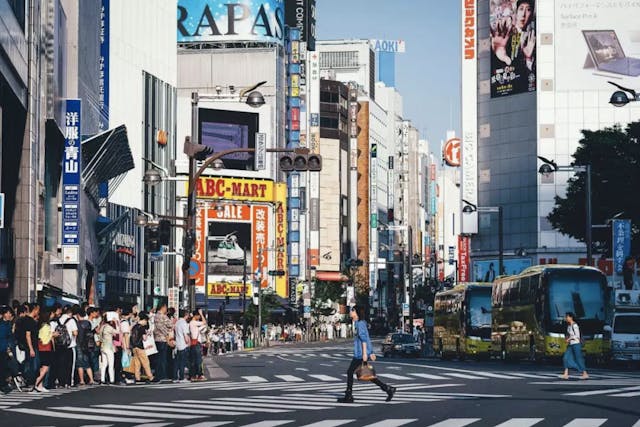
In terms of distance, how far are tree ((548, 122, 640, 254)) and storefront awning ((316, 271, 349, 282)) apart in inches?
3454

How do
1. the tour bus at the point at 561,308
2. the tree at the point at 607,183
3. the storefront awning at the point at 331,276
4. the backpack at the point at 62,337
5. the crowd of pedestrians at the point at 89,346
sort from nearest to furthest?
the crowd of pedestrians at the point at 89,346 < the backpack at the point at 62,337 < the tour bus at the point at 561,308 < the tree at the point at 607,183 < the storefront awning at the point at 331,276

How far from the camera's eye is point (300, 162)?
112 feet

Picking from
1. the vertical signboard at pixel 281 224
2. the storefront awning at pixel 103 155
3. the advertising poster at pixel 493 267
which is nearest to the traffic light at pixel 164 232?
the storefront awning at pixel 103 155

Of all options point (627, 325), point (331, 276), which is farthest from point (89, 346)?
point (331, 276)

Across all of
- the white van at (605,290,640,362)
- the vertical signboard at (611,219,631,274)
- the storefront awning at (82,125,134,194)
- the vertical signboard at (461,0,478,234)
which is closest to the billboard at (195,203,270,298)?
the vertical signboard at (461,0,478,234)

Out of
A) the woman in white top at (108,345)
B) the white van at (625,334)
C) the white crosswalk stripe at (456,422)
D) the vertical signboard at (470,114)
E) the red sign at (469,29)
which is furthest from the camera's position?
the vertical signboard at (470,114)

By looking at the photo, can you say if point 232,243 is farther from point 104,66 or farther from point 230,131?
point 104,66

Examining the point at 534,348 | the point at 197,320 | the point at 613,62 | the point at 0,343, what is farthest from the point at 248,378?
the point at 613,62

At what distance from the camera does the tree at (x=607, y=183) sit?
65.9 m

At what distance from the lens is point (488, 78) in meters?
133

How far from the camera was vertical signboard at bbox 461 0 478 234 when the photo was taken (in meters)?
134

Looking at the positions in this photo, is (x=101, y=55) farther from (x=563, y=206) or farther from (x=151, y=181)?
(x=151, y=181)

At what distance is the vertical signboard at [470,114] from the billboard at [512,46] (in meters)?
2.98

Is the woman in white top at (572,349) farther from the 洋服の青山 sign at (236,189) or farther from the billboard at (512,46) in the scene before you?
the billboard at (512,46)
